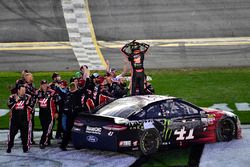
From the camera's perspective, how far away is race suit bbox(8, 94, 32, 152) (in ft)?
54.7

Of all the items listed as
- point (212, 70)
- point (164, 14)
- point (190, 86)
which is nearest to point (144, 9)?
point (164, 14)

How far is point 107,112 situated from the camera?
16.5 m

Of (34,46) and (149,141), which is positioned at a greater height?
(34,46)

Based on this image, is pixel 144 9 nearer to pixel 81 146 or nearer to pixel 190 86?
pixel 190 86

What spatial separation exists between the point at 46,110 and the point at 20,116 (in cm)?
75

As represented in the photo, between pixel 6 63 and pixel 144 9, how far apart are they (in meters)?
8.66

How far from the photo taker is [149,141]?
16.0 metres

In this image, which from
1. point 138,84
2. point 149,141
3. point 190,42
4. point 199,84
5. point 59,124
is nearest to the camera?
point 149,141

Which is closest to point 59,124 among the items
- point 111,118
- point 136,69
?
point 111,118

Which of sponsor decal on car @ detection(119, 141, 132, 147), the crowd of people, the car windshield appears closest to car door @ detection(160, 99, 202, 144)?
the car windshield

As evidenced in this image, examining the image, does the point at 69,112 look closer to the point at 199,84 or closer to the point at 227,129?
the point at 227,129

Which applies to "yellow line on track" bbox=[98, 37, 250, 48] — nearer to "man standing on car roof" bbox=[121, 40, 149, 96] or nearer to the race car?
"man standing on car roof" bbox=[121, 40, 149, 96]

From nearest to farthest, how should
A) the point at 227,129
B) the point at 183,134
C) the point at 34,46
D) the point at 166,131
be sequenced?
the point at 166,131
the point at 183,134
the point at 227,129
the point at 34,46

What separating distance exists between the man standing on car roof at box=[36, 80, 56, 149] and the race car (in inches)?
40.4
